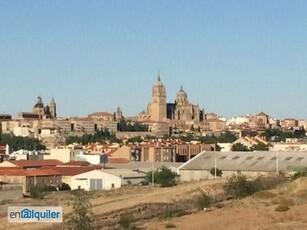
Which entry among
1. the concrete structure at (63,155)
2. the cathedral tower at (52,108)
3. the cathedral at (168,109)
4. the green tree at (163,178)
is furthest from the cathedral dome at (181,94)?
the green tree at (163,178)

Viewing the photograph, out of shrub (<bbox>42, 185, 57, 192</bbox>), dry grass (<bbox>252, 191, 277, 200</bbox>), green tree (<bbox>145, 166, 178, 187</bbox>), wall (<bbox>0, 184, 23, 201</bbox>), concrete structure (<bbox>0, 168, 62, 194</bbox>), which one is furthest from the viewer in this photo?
concrete structure (<bbox>0, 168, 62, 194</bbox>)

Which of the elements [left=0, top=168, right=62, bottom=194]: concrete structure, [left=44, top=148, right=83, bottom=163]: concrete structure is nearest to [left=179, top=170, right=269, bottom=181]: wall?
[left=0, top=168, right=62, bottom=194]: concrete structure

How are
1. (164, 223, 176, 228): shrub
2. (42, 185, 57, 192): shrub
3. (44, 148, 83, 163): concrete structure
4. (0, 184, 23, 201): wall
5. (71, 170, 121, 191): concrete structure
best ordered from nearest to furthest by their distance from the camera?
(164, 223, 176, 228): shrub → (0, 184, 23, 201): wall → (42, 185, 57, 192): shrub → (71, 170, 121, 191): concrete structure → (44, 148, 83, 163): concrete structure

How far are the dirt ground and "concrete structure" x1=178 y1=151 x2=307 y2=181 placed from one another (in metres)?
7.31

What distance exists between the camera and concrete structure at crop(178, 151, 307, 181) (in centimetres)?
4291

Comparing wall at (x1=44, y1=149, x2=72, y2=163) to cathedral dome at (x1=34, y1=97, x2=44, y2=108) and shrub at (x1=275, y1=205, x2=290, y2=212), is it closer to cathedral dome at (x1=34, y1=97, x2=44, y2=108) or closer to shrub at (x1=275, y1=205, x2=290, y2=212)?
shrub at (x1=275, y1=205, x2=290, y2=212)

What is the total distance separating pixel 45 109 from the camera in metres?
168

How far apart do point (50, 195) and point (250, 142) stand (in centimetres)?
5308

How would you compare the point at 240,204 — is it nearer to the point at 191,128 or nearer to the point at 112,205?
the point at 112,205

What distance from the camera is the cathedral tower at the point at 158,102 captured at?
15850 centimetres

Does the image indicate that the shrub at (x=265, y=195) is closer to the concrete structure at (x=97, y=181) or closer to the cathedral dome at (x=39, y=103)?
the concrete structure at (x=97, y=181)

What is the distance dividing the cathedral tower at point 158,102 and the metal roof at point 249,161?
110537mm

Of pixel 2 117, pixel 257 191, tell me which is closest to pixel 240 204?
pixel 257 191

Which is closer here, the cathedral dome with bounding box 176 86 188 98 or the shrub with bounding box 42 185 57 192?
the shrub with bounding box 42 185 57 192
